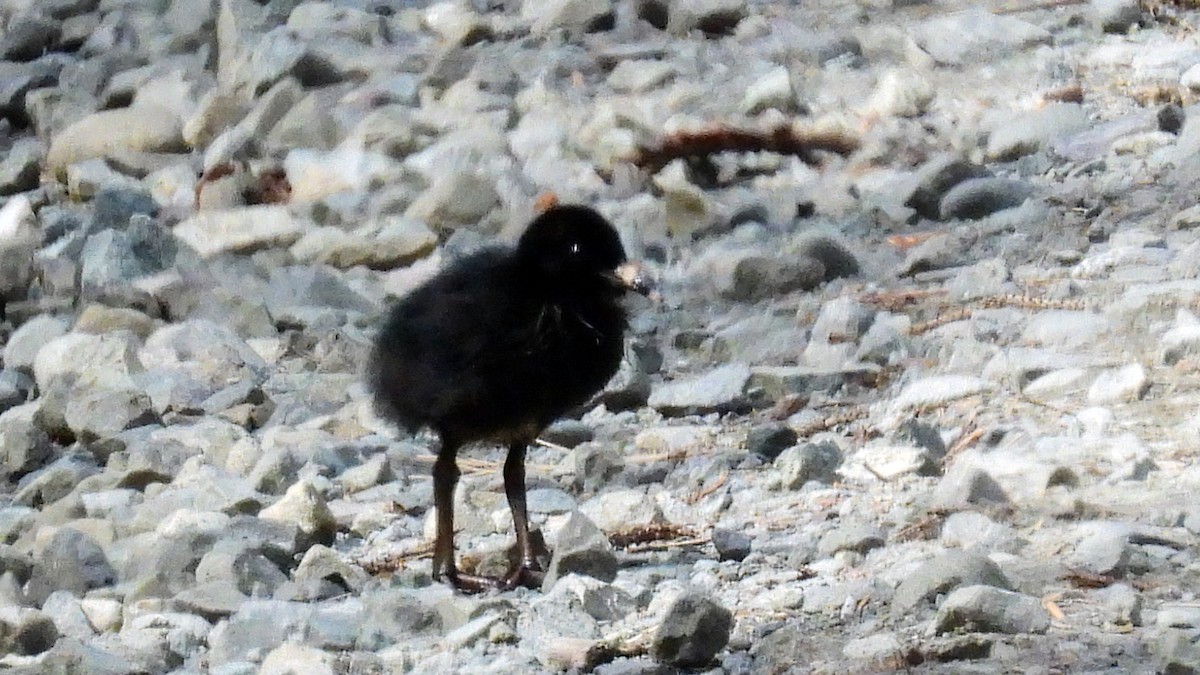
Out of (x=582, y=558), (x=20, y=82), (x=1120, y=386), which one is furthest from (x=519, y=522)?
(x=20, y=82)

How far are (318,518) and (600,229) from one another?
1133 mm

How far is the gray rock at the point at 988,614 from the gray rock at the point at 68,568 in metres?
2.31

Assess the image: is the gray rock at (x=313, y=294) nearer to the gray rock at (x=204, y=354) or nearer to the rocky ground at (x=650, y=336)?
the rocky ground at (x=650, y=336)

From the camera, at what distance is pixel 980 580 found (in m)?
3.99

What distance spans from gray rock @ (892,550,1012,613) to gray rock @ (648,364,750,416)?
6.28ft

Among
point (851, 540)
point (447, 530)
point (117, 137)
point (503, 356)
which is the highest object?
point (503, 356)

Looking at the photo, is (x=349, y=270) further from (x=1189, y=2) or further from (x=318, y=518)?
(x=1189, y=2)

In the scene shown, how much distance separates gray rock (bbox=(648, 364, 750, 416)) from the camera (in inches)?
234

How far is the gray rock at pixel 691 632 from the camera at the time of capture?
12.9 ft

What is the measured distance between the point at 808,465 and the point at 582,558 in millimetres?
829

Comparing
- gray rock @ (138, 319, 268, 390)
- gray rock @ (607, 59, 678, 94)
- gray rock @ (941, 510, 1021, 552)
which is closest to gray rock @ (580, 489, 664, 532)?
gray rock @ (941, 510, 1021, 552)

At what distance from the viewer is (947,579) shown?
3.99m

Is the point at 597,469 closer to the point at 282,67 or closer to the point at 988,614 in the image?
the point at 988,614

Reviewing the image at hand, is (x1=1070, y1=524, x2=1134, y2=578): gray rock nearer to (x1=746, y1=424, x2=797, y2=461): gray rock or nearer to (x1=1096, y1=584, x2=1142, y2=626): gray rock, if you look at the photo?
(x1=1096, y1=584, x2=1142, y2=626): gray rock
